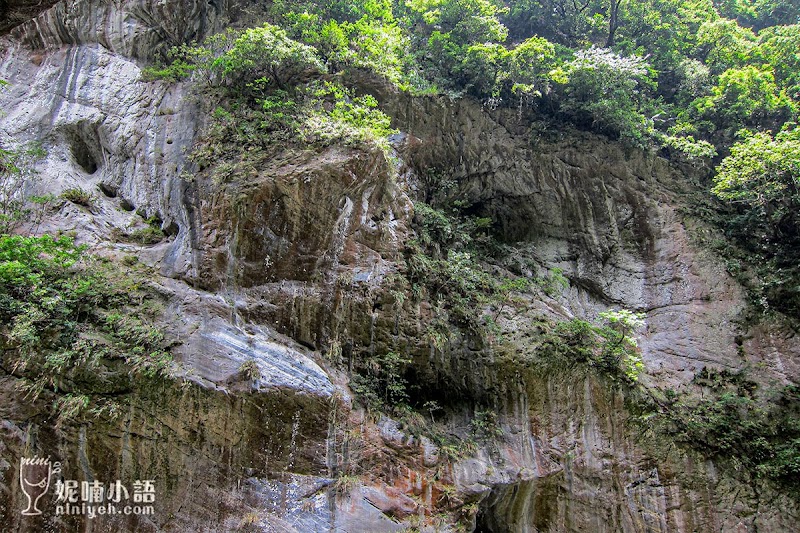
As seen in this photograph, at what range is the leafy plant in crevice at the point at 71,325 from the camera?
6605 mm

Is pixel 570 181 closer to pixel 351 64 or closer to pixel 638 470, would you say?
pixel 351 64

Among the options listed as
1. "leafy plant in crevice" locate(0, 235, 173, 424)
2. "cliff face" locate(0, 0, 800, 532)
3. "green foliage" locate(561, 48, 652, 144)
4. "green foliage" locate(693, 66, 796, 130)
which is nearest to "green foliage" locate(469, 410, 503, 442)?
"cliff face" locate(0, 0, 800, 532)

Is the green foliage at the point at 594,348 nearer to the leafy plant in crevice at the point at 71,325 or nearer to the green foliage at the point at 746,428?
the green foliage at the point at 746,428

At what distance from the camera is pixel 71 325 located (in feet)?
23.0

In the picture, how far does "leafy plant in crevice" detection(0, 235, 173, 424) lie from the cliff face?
11.3 inches

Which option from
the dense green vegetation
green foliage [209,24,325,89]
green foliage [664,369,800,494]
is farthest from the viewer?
the dense green vegetation

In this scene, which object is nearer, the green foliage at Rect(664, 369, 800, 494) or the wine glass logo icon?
the wine glass logo icon

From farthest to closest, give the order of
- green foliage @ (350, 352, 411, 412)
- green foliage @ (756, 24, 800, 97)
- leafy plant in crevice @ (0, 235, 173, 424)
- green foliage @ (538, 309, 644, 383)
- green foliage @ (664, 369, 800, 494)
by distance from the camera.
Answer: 1. green foliage @ (756, 24, 800, 97)
2. green foliage @ (538, 309, 644, 383)
3. green foliage @ (664, 369, 800, 494)
4. green foliage @ (350, 352, 411, 412)
5. leafy plant in crevice @ (0, 235, 173, 424)

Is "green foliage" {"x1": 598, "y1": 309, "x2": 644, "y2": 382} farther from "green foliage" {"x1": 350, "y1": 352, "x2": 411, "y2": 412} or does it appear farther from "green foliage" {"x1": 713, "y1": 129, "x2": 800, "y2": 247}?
"green foliage" {"x1": 713, "y1": 129, "x2": 800, "y2": 247}

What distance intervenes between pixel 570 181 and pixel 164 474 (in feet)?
35.1

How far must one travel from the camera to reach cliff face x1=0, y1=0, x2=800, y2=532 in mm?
7016

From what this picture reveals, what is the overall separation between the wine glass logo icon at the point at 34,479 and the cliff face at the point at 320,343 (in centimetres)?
11

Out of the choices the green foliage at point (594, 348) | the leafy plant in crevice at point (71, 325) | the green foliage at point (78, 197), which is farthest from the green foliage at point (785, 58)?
the green foliage at point (78, 197)

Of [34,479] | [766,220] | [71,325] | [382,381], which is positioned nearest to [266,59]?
[71,325]
